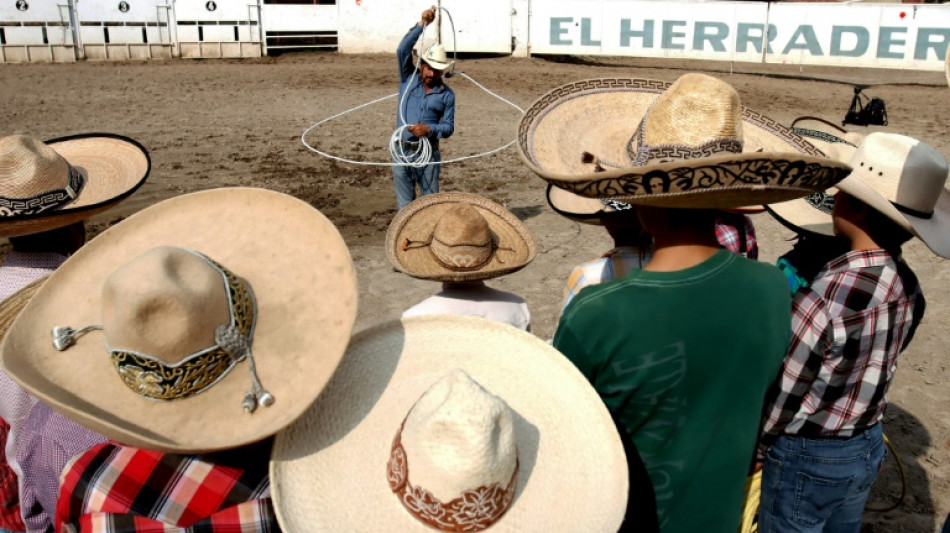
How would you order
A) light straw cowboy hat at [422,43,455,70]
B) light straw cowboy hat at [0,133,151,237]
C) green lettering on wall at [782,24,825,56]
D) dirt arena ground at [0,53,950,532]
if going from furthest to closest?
green lettering on wall at [782,24,825,56] → light straw cowboy hat at [422,43,455,70] → dirt arena ground at [0,53,950,532] → light straw cowboy hat at [0,133,151,237]

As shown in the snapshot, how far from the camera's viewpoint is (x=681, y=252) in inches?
77.5

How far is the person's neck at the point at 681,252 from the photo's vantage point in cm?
195

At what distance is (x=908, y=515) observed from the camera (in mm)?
3879

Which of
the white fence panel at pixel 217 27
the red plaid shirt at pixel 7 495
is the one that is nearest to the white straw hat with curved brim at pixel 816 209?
the red plaid shirt at pixel 7 495

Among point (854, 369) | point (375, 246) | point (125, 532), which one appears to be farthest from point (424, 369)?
point (375, 246)

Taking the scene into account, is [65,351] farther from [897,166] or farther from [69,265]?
[897,166]

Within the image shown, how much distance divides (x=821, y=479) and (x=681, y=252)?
3.74 feet

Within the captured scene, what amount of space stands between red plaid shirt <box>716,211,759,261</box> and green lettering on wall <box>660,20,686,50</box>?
53.9ft

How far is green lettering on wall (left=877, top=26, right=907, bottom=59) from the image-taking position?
58.6ft

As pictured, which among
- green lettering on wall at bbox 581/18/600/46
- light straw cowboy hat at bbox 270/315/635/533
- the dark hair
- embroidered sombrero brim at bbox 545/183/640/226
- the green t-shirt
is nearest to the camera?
light straw cowboy hat at bbox 270/315/635/533

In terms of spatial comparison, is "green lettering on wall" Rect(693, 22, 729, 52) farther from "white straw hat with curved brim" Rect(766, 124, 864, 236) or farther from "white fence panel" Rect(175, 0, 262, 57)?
"white straw hat with curved brim" Rect(766, 124, 864, 236)

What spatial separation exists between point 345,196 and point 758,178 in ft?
24.6

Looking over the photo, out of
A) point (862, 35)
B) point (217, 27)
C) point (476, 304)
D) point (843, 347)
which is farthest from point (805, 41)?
point (843, 347)

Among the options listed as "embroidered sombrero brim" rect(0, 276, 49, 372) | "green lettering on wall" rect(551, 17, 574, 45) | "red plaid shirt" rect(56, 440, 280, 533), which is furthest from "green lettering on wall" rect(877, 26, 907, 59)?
"red plaid shirt" rect(56, 440, 280, 533)
